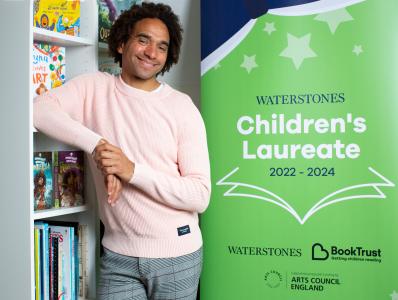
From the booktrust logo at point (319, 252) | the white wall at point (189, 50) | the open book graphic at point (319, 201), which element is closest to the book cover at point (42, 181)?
the open book graphic at point (319, 201)

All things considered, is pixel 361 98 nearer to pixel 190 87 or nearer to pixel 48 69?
pixel 190 87

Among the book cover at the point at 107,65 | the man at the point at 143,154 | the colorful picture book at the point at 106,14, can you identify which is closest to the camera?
the man at the point at 143,154

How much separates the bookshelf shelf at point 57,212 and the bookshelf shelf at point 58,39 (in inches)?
24.4

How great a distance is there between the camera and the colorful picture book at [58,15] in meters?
1.88

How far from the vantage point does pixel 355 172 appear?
76.7 inches

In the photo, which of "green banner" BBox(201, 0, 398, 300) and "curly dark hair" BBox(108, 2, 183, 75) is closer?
"curly dark hair" BBox(108, 2, 183, 75)

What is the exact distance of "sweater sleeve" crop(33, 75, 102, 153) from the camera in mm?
1653

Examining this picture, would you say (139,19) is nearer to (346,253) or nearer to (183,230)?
(183,230)

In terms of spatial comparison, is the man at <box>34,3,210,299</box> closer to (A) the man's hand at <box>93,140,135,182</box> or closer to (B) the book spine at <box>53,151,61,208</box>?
(A) the man's hand at <box>93,140,135,182</box>

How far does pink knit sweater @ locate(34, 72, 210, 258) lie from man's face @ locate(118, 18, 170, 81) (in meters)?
0.06

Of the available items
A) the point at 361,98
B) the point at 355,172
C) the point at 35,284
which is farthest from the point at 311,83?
the point at 35,284

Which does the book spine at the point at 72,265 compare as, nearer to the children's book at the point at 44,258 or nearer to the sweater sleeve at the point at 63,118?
the children's book at the point at 44,258

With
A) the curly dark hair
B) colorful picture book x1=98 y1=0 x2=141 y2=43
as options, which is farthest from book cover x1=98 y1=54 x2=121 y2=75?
the curly dark hair

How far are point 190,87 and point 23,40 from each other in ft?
3.32
